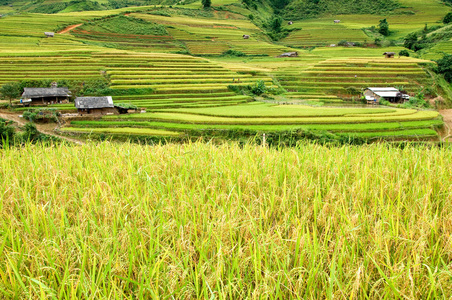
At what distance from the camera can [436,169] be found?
321 cm

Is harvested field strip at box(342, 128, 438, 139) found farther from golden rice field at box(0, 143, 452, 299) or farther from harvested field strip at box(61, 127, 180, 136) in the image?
golden rice field at box(0, 143, 452, 299)

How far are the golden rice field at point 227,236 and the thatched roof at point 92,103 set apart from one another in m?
37.0

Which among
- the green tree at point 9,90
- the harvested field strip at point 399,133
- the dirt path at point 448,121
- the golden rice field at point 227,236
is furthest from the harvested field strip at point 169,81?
the golden rice field at point 227,236

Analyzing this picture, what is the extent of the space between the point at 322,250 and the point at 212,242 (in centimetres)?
72

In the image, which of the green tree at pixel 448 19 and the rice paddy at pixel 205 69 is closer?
the rice paddy at pixel 205 69

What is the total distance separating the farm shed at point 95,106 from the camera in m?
36.7

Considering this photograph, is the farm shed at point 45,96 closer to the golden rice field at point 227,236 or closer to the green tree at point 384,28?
the golden rice field at point 227,236

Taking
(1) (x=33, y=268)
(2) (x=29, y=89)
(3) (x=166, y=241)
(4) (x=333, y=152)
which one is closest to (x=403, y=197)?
(4) (x=333, y=152)

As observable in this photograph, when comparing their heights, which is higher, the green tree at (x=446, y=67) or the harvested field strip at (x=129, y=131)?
the green tree at (x=446, y=67)

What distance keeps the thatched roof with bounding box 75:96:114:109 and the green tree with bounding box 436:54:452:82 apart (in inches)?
2486

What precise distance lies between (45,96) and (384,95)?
173 ft

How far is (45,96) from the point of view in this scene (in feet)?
132

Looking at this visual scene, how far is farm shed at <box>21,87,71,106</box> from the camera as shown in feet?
130

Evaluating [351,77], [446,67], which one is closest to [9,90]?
[351,77]
